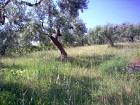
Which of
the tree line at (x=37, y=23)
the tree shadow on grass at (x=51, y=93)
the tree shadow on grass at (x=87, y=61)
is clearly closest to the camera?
the tree shadow on grass at (x=51, y=93)

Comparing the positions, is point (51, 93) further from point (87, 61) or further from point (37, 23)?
point (37, 23)

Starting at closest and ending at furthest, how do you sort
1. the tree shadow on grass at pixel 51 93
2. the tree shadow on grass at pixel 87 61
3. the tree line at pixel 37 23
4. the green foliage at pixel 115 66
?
1. the tree shadow on grass at pixel 51 93
2. the green foliage at pixel 115 66
3. the tree shadow on grass at pixel 87 61
4. the tree line at pixel 37 23

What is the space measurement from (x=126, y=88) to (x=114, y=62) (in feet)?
12.2

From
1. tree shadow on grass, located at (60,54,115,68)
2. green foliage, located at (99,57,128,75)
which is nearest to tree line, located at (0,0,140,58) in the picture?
tree shadow on grass, located at (60,54,115,68)

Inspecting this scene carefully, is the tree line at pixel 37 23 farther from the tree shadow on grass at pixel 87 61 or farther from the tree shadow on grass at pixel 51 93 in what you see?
the tree shadow on grass at pixel 51 93

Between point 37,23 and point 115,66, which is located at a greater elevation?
point 37,23

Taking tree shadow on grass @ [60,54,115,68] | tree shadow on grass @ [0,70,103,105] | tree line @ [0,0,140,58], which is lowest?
tree shadow on grass @ [0,70,103,105]

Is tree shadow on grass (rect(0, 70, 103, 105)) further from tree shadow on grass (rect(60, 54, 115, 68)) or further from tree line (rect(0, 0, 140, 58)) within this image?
tree line (rect(0, 0, 140, 58))

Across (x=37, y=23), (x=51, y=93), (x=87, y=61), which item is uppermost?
(x=37, y=23)

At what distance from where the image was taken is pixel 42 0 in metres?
15.0

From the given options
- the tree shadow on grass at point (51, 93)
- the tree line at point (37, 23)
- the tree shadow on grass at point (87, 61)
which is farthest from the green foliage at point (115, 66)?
the tree line at point (37, 23)

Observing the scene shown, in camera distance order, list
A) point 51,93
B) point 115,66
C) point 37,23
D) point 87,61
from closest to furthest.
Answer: point 51,93 → point 115,66 → point 87,61 → point 37,23

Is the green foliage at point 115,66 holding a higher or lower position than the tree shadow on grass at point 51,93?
higher

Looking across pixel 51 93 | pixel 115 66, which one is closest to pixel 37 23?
pixel 115 66
